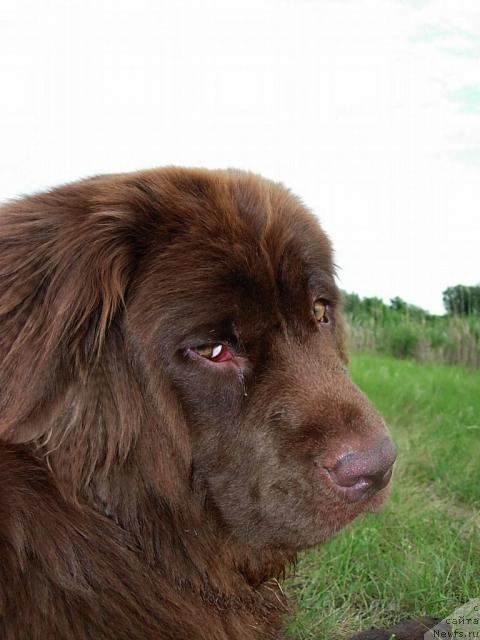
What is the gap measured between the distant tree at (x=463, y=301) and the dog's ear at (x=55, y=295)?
39.8 ft

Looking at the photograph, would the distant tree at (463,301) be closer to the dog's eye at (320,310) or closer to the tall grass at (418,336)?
the tall grass at (418,336)

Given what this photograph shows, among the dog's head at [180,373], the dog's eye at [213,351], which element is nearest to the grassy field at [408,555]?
the dog's head at [180,373]

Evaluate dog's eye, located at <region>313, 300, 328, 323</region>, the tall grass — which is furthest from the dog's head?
the tall grass

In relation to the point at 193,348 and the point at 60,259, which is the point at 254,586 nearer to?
the point at 193,348

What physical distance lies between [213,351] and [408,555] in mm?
2050

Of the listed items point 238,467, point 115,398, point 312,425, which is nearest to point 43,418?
point 115,398

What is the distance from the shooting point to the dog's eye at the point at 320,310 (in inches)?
111

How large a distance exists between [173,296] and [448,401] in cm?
565

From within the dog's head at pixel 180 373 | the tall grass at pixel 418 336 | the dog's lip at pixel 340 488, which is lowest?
the tall grass at pixel 418 336

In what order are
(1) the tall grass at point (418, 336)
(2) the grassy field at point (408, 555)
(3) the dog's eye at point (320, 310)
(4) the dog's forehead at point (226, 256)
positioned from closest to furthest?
(4) the dog's forehead at point (226, 256)
(3) the dog's eye at point (320, 310)
(2) the grassy field at point (408, 555)
(1) the tall grass at point (418, 336)

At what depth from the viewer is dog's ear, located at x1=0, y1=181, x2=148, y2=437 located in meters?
2.26

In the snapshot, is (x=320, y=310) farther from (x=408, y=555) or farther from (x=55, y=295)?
(x=408, y=555)

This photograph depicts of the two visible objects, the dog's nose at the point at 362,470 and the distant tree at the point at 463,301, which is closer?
the dog's nose at the point at 362,470

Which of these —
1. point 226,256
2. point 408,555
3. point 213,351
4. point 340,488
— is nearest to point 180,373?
point 213,351
